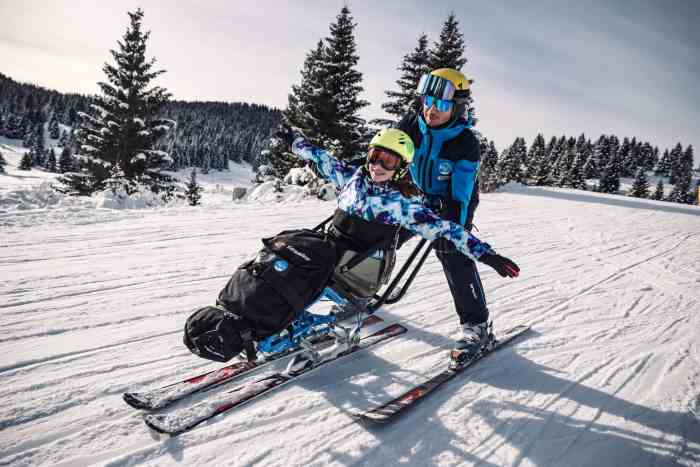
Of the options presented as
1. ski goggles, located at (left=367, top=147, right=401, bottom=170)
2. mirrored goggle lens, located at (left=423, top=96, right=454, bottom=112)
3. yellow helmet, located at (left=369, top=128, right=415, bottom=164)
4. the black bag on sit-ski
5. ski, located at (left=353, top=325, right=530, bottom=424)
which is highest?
mirrored goggle lens, located at (left=423, top=96, right=454, bottom=112)

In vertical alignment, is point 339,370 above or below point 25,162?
above

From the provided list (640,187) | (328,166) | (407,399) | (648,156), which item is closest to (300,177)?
(328,166)

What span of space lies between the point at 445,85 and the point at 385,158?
0.85 metres

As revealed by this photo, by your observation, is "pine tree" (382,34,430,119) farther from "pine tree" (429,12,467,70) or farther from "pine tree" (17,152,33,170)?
"pine tree" (17,152,33,170)

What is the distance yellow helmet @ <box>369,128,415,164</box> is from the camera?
2777mm

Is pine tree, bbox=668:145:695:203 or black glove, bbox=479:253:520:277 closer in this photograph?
black glove, bbox=479:253:520:277

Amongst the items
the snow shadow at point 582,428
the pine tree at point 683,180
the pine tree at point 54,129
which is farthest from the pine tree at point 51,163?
the pine tree at point 683,180

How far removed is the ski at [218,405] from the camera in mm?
2238

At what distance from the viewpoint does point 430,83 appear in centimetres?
307

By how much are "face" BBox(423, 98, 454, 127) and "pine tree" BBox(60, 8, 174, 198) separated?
18459 mm

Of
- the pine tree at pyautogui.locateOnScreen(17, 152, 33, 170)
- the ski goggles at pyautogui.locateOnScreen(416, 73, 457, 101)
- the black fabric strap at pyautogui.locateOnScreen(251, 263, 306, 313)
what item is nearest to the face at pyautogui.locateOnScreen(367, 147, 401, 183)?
the ski goggles at pyautogui.locateOnScreen(416, 73, 457, 101)

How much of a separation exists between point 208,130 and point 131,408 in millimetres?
140787

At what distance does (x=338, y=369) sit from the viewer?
3111 millimetres

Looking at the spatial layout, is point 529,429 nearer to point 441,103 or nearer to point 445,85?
point 441,103
